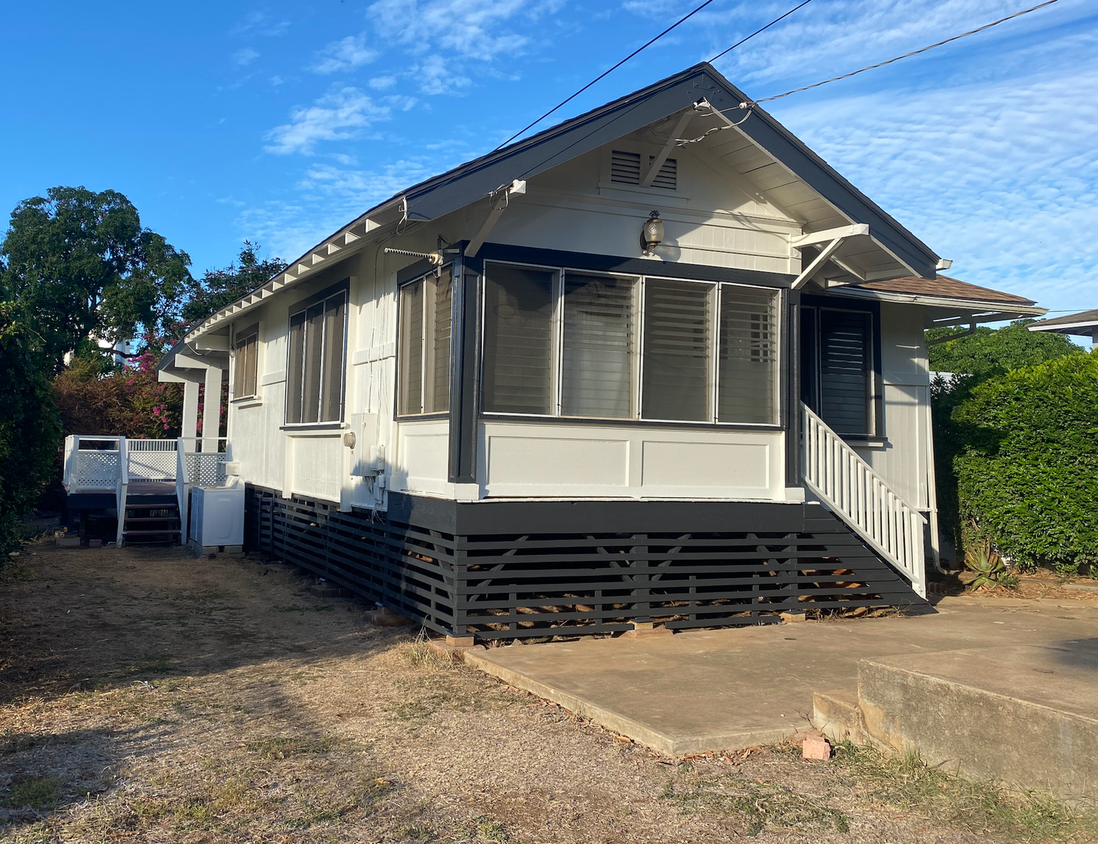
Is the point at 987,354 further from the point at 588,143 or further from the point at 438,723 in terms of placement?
the point at 438,723

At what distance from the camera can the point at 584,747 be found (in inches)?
194

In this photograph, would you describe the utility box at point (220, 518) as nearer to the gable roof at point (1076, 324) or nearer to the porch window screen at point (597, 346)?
the porch window screen at point (597, 346)

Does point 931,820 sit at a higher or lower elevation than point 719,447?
lower

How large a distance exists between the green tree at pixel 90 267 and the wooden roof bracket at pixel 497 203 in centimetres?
2656

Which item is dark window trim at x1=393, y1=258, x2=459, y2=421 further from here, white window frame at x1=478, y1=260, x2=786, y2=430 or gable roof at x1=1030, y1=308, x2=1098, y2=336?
gable roof at x1=1030, y1=308, x2=1098, y2=336

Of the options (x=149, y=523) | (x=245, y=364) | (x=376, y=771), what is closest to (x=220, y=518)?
(x=149, y=523)

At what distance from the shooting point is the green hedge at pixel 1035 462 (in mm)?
10031

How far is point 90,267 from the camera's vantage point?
3125 centimetres

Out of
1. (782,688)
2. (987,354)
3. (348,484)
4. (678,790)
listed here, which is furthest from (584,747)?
(987,354)

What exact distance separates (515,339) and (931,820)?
4836 millimetres

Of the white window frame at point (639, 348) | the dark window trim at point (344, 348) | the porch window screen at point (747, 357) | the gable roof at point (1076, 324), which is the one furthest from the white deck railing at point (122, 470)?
the gable roof at point (1076, 324)

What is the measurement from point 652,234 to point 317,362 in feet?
16.3

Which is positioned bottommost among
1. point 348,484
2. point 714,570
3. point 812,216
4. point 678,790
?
point 678,790

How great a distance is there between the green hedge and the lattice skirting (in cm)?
228
